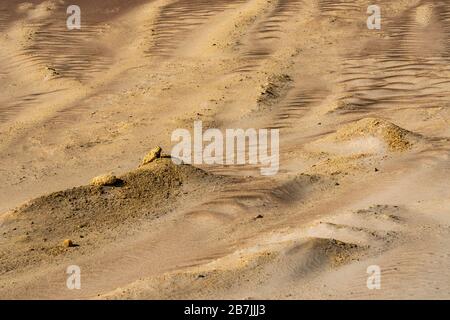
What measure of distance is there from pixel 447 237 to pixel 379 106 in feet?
14.6

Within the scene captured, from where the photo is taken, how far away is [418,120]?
35.9 feet

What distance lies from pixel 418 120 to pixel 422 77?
179cm

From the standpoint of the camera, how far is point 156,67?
13297 millimetres

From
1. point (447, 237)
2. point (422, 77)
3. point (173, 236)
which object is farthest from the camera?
point (422, 77)

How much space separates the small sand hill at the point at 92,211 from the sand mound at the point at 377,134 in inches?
74.9

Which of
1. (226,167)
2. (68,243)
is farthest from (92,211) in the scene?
(226,167)

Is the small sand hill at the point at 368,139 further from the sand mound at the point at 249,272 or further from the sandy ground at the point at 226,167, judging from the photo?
the sand mound at the point at 249,272

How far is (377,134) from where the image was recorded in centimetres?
988

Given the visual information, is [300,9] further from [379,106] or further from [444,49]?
[379,106]

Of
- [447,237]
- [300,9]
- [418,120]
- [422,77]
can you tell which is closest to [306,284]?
[447,237]

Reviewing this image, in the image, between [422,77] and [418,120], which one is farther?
[422,77]

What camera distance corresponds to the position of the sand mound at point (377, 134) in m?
9.73

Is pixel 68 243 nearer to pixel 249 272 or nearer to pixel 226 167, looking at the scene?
pixel 249 272
